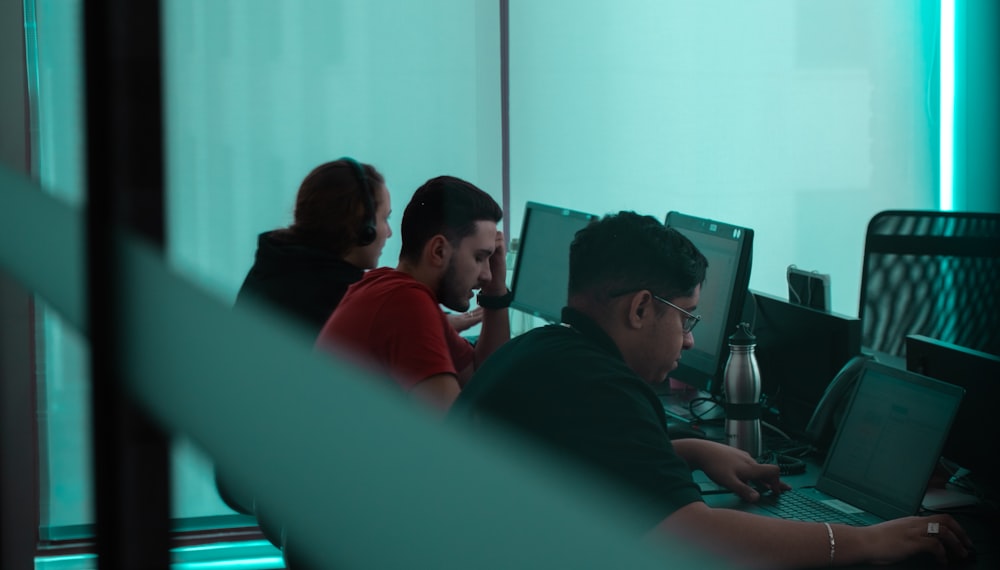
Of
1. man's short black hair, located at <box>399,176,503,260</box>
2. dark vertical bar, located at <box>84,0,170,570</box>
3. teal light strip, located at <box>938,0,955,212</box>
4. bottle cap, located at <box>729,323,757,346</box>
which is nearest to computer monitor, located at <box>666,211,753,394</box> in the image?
bottle cap, located at <box>729,323,757,346</box>

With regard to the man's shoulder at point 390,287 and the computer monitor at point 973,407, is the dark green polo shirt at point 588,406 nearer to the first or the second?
the man's shoulder at point 390,287

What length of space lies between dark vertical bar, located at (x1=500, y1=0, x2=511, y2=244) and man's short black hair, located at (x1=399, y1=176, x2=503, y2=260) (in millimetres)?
1211

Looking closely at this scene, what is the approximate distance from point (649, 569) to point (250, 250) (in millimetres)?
3218

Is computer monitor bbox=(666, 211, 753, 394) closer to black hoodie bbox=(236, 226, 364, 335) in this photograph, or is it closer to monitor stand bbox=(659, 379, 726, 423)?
monitor stand bbox=(659, 379, 726, 423)

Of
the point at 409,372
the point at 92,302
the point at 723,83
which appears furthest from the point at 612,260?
the point at 723,83

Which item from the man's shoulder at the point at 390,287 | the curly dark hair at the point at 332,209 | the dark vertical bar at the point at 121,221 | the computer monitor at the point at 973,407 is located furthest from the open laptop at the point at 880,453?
the dark vertical bar at the point at 121,221

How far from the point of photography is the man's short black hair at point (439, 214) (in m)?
2.16

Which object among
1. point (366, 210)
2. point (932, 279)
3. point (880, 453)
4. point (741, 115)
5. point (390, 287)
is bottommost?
point (880, 453)

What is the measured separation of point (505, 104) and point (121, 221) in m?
3.02

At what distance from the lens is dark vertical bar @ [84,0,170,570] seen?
1.49 ft

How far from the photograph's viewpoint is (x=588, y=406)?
1455 millimetres

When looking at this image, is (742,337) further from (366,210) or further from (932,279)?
(932,279)

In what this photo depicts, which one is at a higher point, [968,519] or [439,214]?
[439,214]

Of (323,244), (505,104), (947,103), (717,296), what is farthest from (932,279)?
(323,244)
